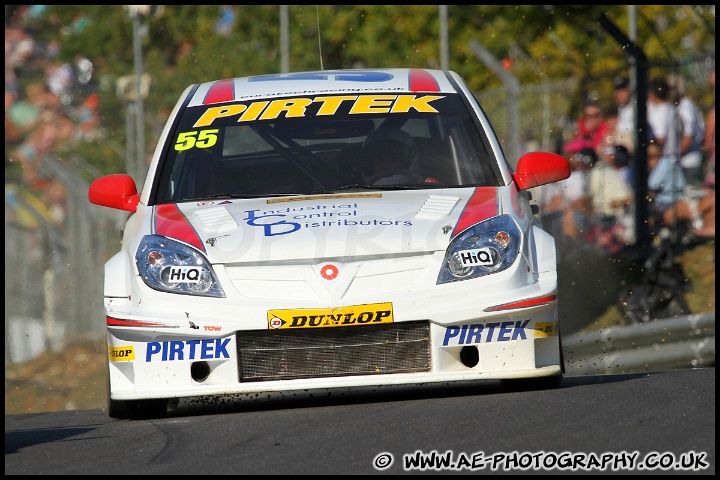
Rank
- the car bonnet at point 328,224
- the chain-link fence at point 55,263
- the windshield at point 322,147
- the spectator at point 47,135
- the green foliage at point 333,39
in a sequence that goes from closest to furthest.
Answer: the car bonnet at point 328,224 → the windshield at point 322,147 → the chain-link fence at point 55,263 → the spectator at point 47,135 → the green foliage at point 333,39

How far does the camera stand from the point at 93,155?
2105 centimetres

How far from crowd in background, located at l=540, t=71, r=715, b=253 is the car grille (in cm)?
575

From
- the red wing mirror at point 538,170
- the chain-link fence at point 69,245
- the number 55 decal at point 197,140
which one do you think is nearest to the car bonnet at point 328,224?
the red wing mirror at point 538,170

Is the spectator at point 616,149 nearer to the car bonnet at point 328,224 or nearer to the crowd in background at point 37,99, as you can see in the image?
the car bonnet at point 328,224

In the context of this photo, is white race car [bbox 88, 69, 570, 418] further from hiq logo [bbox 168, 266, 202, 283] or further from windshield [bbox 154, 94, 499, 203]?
windshield [bbox 154, 94, 499, 203]

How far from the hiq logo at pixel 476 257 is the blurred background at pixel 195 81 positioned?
12.6 ft

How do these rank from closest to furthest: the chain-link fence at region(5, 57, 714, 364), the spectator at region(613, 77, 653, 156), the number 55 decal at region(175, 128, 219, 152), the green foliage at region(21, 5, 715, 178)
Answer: the number 55 decal at region(175, 128, 219, 152) → the spectator at region(613, 77, 653, 156) → the chain-link fence at region(5, 57, 714, 364) → the green foliage at region(21, 5, 715, 178)

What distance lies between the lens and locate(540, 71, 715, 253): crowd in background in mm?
11594

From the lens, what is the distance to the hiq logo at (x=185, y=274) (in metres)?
6.22

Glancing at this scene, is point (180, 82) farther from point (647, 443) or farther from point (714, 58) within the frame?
point (647, 443)

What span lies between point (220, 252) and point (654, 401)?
1.93 metres

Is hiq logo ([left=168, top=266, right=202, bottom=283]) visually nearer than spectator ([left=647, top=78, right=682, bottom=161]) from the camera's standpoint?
Yes

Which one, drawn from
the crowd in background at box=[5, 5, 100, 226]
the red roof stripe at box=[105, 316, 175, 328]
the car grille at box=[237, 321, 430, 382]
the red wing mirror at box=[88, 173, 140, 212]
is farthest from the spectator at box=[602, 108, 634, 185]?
the crowd in background at box=[5, 5, 100, 226]

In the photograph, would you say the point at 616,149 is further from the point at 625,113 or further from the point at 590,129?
the point at 590,129
